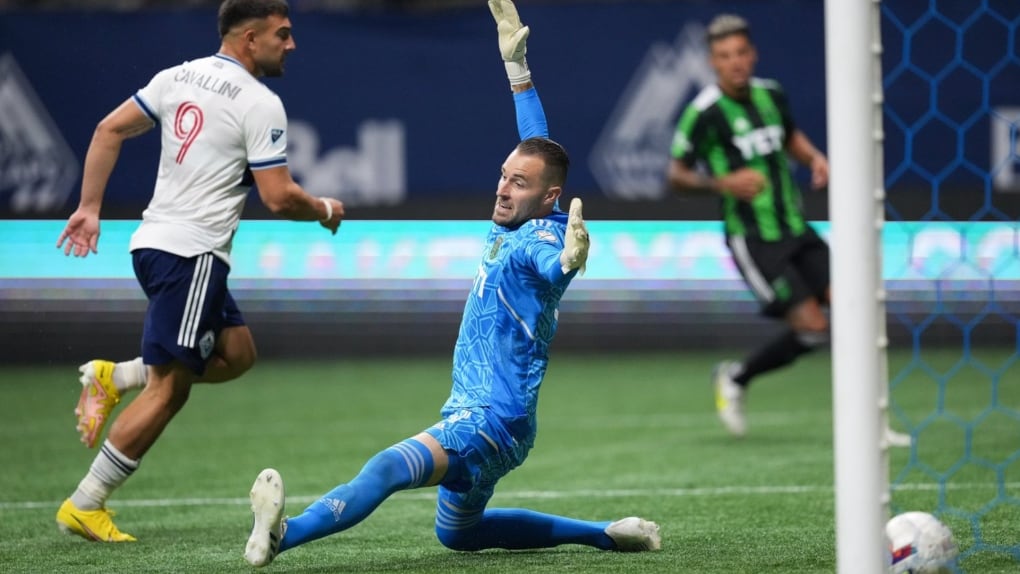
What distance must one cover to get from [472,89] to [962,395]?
5025mm

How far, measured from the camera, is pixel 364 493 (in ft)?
13.0

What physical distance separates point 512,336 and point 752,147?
4.34 meters

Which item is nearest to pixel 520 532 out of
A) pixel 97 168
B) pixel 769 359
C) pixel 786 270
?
pixel 97 168

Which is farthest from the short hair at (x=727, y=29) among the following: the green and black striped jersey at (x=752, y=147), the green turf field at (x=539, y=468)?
the green turf field at (x=539, y=468)

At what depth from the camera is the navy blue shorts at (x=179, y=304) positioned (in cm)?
496

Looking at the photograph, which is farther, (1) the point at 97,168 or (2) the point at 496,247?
(1) the point at 97,168

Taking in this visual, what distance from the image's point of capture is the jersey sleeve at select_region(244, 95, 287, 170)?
4.93 metres

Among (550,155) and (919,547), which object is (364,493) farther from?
(919,547)

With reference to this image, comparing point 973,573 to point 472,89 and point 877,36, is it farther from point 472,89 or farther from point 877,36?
point 472,89

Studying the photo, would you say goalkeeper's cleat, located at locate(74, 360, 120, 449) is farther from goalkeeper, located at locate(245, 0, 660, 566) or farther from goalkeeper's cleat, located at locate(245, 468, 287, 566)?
goalkeeper's cleat, located at locate(245, 468, 287, 566)

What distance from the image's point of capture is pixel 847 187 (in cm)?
327

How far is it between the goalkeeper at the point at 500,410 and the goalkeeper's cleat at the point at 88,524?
124 cm

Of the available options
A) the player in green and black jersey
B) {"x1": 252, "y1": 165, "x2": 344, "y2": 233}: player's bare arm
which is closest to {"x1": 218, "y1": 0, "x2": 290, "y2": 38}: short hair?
{"x1": 252, "y1": 165, "x2": 344, "y2": 233}: player's bare arm

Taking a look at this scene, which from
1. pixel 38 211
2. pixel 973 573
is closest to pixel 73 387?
pixel 38 211
